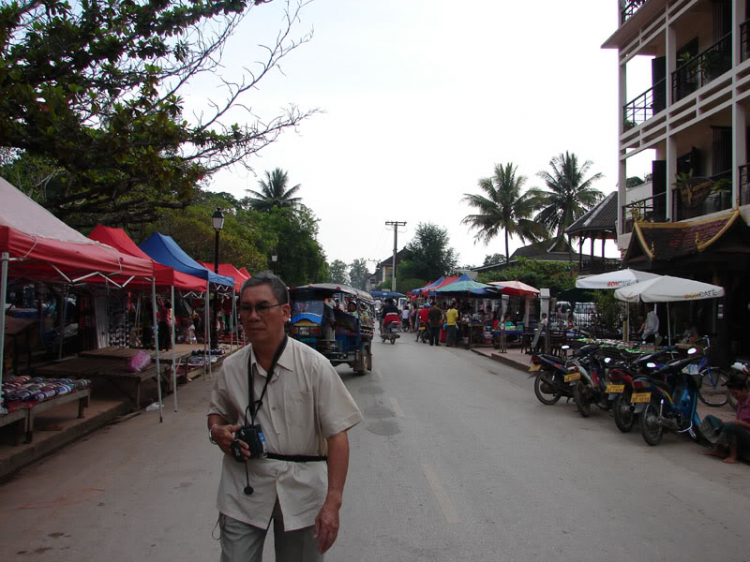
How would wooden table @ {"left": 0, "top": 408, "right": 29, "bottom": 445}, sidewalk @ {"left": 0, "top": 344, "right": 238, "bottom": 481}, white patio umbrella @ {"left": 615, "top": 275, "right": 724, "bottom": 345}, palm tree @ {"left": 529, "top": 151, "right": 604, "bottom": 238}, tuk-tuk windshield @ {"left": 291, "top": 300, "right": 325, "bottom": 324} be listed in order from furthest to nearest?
palm tree @ {"left": 529, "top": 151, "right": 604, "bottom": 238} < tuk-tuk windshield @ {"left": 291, "top": 300, "right": 325, "bottom": 324} < white patio umbrella @ {"left": 615, "top": 275, "right": 724, "bottom": 345} < wooden table @ {"left": 0, "top": 408, "right": 29, "bottom": 445} < sidewalk @ {"left": 0, "top": 344, "right": 238, "bottom": 481}

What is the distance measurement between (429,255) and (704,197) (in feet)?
150

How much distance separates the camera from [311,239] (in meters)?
52.2

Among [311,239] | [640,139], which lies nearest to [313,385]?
[640,139]

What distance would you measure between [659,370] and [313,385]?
24.1ft

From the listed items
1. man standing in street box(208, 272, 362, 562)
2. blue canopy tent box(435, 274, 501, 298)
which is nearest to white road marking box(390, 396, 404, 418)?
man standing in street box(208, 272, 362, 562)

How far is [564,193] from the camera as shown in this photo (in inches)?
1766

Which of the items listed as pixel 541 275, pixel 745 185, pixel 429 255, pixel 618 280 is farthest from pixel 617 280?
pixel 429 255

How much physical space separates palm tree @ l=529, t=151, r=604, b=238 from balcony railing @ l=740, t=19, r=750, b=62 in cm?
2947

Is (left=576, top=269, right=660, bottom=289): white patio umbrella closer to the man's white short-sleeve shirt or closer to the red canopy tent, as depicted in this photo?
the red canopy tent

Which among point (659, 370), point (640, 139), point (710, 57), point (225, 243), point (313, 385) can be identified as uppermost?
point (710, 57)

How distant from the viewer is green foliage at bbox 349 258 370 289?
165475 mm

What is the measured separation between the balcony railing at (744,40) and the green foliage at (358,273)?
148 m

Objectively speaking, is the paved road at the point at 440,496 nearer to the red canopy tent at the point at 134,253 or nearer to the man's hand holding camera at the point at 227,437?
the man's hand holding camera at the point at 227,437

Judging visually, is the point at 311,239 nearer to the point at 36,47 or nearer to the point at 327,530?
the point at 36,47
